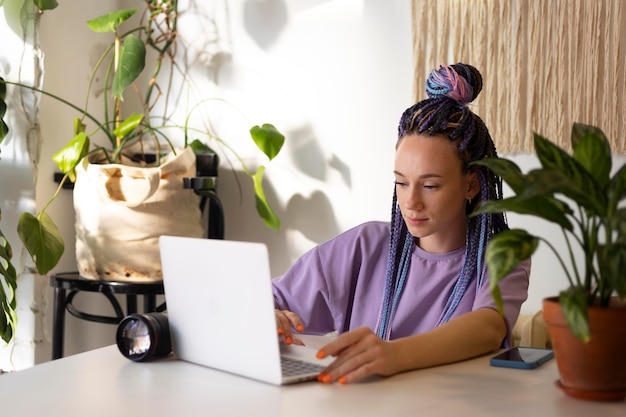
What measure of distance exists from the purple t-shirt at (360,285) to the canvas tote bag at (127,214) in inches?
32.2

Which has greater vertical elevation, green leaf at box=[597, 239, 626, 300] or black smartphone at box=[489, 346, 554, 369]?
green leaf at box=[597, 239, 626, 300]

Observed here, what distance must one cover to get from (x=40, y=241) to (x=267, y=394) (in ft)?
4.86

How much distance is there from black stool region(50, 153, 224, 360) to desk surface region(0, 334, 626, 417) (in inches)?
45.3

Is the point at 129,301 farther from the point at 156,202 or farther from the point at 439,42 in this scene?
the point at 439,42

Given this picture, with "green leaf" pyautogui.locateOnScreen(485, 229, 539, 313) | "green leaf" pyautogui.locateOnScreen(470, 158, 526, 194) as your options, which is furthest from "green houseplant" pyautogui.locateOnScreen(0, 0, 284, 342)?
"green leaf" pyautogui.locateOnScreen(485, 229, 539, 313)

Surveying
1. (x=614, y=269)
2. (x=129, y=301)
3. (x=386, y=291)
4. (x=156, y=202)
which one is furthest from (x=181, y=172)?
(x=614, y=269)

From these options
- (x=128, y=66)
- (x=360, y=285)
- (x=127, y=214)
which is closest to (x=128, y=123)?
(x=128, y=66)

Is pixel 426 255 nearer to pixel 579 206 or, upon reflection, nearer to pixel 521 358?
pixel 521 358

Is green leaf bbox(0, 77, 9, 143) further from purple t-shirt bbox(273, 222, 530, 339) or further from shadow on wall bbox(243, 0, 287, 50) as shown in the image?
purple t-shirt bbox(273, 222, 530, 339)

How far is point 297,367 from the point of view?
1.42 meters

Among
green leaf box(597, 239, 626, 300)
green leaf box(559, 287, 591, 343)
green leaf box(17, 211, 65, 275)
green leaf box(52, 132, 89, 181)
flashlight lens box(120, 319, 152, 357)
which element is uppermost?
green leaf box(52, 132, 89, 181)

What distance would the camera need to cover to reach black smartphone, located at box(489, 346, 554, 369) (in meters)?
1.47

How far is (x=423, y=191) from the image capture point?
177 cm

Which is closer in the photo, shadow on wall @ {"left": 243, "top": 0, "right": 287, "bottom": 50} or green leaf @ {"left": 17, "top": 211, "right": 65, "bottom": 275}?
green leaf @ {"left": 17, "top": 211, "right": 65, "bottom": 275}
